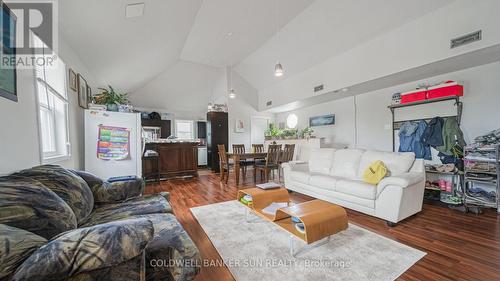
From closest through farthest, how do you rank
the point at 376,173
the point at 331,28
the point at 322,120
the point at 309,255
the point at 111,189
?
the point at 309,255, the point at 111,189, the point at 376,173, the point at 331,28, the point at 322,120

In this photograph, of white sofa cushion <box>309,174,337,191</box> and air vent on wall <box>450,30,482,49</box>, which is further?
white sofa cushion <box>309,174,337,191</box>

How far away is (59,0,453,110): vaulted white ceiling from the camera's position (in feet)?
7.68

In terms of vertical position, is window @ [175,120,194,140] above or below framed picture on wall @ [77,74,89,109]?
below

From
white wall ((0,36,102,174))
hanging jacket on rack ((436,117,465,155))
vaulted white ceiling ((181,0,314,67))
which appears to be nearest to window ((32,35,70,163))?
white wall ((0,36,102,174))

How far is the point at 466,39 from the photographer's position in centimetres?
260

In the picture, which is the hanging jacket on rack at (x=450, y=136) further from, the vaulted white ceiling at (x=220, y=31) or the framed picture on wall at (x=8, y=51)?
the framed picture on wall at (x=8, y=51)

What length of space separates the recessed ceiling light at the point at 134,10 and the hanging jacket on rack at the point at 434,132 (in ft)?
16.0

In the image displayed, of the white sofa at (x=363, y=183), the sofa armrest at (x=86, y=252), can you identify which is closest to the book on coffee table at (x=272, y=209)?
the white sofa at (x=363, y=183)

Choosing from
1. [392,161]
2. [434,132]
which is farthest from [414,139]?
[392,161]

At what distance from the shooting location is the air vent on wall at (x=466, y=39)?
8.20 feet

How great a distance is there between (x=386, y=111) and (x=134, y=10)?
4.95m

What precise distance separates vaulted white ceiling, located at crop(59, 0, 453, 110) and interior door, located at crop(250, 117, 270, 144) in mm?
1649

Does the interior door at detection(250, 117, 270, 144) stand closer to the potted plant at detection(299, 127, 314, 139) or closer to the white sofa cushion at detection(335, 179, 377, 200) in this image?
the potted plant at detection(299, 127, 314, 139)

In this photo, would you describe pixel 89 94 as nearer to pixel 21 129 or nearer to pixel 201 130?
pixel 21 129
